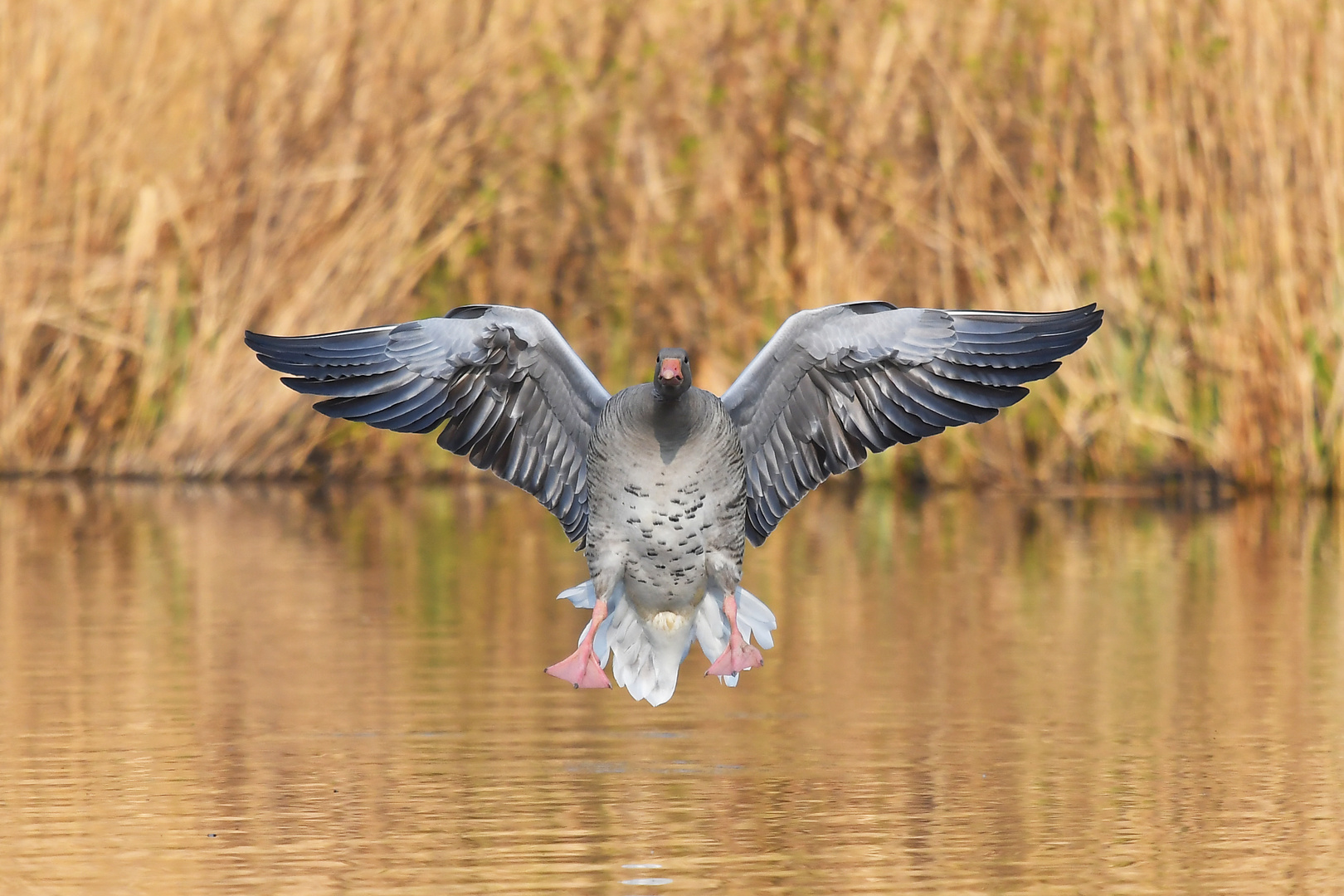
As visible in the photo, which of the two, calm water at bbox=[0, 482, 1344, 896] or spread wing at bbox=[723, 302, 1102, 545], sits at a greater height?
spread wing at bbox=[723, 302, 1102, 545]

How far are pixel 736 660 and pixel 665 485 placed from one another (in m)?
0.66

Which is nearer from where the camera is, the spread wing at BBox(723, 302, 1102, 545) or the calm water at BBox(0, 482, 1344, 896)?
the calm water at BBox(0, 482, 1344, 896)

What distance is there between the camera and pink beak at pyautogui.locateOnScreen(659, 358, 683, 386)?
7461mm

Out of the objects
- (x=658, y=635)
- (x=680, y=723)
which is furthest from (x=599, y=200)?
(x=680, y=723)

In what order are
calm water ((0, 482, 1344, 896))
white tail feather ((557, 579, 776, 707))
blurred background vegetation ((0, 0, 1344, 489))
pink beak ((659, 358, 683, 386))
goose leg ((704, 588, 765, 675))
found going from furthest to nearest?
blurred background vegetation ((0, 0, 1344, 489)) < white tail feather ((557, 579, 776, 707)) < goose leg ((704, 588, 765, 675)) < pink beak ((659, 358, 683, 386)) < calm water ((0, 482, 1344, 896))

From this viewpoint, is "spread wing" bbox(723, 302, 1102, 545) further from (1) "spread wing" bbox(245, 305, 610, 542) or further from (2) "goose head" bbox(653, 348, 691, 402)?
(1) "spread wing" bbox(245, 305, 610, 542)

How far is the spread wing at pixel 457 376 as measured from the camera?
7734 millimetres

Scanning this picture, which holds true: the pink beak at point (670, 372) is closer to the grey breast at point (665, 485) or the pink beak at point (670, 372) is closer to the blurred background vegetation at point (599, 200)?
the grey breast at point (665, 485)

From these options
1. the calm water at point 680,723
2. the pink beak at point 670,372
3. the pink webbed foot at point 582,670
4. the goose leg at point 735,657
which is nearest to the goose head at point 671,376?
the pink beak at point 670,372

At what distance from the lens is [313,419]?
16125 mm

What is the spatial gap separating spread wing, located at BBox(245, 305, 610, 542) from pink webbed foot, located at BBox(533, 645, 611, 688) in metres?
0.87

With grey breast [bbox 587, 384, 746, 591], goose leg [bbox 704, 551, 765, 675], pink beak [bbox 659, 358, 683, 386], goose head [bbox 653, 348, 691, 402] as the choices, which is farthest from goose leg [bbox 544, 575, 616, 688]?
pink beak [bbox 659, 358, 683, 386]

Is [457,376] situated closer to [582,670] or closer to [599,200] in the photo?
[582,670]

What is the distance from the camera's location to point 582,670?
7805 millimetres
